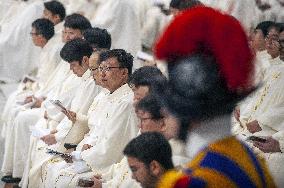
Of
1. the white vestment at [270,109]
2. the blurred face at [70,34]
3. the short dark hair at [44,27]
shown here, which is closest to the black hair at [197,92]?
the white vestment at [270,109]

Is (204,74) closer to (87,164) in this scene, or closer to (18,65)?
(87,164)

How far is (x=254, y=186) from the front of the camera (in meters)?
1.43

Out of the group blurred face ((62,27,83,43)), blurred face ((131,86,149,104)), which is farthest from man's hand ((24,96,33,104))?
blurred face ((131,86,149,104))

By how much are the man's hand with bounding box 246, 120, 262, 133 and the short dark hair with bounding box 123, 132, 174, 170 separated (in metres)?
1.57

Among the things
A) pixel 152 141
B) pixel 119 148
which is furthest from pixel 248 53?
pixel 119 148

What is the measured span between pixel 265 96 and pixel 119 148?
1087 mm

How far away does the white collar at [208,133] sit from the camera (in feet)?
4.84

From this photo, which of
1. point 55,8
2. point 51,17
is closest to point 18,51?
point 51,17

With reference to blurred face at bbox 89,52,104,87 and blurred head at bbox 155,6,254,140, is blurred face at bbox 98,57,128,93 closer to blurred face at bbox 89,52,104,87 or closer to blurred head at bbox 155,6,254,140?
blurred face at bbox 89,52,104,87

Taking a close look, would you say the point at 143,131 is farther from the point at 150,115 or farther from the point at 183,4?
the point at 183,4

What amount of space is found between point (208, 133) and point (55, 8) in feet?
18.0

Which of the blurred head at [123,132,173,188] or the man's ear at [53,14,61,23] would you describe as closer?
the blurred head at [123,132,173,188]

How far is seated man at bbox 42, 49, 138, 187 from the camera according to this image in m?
3.70

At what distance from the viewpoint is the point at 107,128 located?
3742 mm
